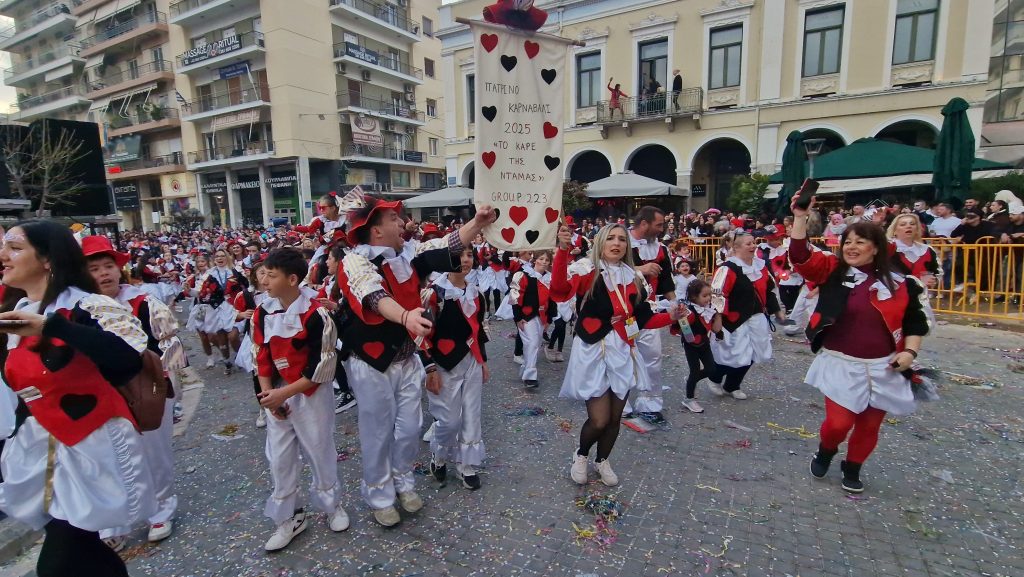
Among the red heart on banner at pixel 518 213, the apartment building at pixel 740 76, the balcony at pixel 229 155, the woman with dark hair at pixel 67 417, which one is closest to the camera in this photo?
the woman with dark hair at pixel 67 417

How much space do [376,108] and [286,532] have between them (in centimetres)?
3936

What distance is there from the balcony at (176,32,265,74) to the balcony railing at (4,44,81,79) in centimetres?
1525

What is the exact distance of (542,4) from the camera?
21062 millimetres

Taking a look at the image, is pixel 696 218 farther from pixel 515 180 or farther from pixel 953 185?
pixel 515 180

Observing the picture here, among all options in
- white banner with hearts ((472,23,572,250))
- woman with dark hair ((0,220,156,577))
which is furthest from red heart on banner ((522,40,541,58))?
woman with dark hair ((0,220,156,577))

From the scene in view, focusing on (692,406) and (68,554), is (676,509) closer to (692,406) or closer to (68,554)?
(692,406)

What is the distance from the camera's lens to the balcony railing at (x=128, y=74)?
3669 centimetres

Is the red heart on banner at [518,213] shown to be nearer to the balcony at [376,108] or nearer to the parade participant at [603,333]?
the parade participant at [603,333]

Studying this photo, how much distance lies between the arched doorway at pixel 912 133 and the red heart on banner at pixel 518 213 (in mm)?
18516

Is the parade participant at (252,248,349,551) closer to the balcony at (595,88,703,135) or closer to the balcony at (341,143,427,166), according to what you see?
the balcony at (595,88,703,135)

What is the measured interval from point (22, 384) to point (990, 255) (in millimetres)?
11603

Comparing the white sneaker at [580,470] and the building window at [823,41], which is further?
the building window at [823,41]

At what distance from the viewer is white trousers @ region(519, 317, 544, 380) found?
611cm

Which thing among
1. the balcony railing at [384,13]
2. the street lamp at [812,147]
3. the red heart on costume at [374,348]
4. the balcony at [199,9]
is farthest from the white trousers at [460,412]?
the balcony railing at [384,13]
